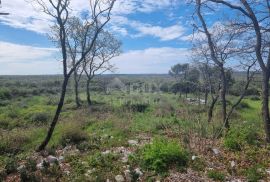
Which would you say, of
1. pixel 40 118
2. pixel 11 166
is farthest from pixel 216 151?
pixel 40 118

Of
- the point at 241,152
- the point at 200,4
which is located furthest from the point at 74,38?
the point at 241,152

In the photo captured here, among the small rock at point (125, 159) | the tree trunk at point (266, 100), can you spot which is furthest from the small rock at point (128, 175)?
the tree trunk at point (266, 100)

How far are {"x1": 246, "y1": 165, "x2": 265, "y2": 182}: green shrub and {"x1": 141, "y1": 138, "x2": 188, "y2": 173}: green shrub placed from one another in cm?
175

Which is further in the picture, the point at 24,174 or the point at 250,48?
the point at 250,48

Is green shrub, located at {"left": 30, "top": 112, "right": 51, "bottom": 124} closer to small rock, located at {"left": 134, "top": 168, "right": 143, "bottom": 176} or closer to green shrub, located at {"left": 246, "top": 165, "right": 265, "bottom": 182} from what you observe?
small rock, located at {"left": 134, "top": 168, "right": 143, "bottom": 176}

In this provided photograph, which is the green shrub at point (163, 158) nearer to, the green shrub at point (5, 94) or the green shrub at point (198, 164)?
the green shrub at point (198, 164)

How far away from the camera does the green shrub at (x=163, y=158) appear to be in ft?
29.8

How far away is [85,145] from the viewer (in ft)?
39.2

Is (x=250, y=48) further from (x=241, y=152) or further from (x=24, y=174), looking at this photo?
(x=24, y=174)

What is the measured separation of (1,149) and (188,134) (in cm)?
686

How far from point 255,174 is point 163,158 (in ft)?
8.11

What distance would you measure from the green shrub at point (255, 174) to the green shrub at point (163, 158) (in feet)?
5.73

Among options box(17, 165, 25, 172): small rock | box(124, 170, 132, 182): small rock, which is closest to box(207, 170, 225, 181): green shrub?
box(124, 170, 132, 182): small rock

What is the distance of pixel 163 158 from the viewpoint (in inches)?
364
